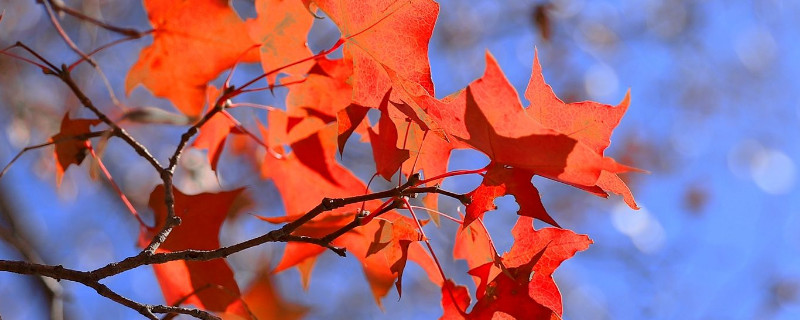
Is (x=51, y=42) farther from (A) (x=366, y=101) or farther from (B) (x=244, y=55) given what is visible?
(A) (x=366, y=101)

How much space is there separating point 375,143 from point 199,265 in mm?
273

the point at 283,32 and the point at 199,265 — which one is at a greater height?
the point at 283,32

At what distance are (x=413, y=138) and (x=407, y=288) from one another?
3.10 m

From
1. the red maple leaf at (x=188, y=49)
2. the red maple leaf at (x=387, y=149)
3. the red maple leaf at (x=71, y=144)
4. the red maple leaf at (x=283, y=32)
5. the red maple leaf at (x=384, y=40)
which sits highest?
the red maple leaf at (x=188, y=49)

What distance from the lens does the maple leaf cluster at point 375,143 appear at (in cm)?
60

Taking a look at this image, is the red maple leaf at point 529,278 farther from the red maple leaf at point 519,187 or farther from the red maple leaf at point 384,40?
the red maple leaf at point 384,40

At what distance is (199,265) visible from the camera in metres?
0.84

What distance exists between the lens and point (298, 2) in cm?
91

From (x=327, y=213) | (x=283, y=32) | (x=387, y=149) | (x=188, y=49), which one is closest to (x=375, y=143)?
(x=387, y=149)

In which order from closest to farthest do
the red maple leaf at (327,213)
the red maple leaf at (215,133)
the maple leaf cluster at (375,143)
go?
the maple leaf cluster at (375,143) → the red maple leaf at (327,213) → the red maple leaf at (215,133)

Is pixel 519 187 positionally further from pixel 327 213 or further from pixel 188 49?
pixel 188 49

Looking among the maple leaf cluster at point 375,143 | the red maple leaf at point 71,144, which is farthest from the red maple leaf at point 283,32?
the red maple leaf at point 71,144

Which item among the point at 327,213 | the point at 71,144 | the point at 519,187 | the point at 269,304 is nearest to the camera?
the point at 519,187

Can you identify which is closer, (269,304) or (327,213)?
(327,213)
